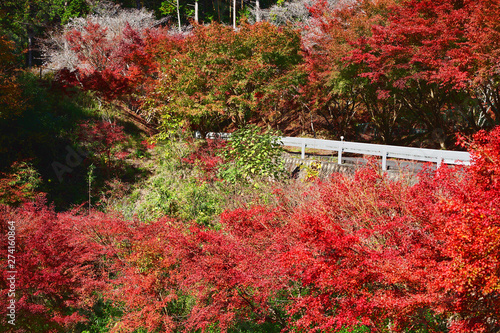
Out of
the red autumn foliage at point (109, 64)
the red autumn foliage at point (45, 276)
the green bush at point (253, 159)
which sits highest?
the red autumn foliage at point (109, 64)

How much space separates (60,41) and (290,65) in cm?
1870

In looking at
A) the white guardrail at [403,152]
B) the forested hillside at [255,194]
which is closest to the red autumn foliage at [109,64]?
the forested hillside at [255,194]

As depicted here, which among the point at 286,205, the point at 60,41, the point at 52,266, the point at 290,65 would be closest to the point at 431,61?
the point at 290,65

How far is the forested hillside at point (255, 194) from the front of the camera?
387cm

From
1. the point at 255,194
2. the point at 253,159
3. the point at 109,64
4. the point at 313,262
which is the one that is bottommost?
the point at 255,194

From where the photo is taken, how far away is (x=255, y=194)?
326 inches

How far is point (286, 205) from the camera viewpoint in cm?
712

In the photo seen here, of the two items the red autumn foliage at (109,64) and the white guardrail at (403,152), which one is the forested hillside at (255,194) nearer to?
the red autumn foliage at (109,64)

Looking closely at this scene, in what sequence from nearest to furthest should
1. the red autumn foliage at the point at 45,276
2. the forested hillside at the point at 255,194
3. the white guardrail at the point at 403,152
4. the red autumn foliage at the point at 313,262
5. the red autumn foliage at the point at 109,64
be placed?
the red autumn foliage at the point at 313,262, the forested hillside at the point at 255,194, the red autumn foliage at the point at 45,276, the white guardrail at the point at 403,152, the red autumn foliage at the point at 109,64

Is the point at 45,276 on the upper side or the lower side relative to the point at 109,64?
lower

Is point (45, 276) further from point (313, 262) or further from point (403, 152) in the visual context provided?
point (403, 152)

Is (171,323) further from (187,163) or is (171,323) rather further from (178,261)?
(187,163)

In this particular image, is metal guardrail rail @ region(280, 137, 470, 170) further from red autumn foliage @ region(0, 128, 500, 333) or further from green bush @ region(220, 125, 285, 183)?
red autumn foliage @ region(0, 128, 500, 333)

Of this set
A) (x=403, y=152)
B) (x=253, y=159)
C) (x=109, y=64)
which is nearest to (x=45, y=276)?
(x=253, y=159)
